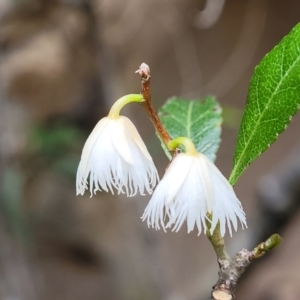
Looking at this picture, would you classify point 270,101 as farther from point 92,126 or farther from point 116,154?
point 92,126

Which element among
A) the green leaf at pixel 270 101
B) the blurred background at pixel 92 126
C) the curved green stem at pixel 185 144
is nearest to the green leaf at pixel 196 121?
the green leaf at pixel 270 101

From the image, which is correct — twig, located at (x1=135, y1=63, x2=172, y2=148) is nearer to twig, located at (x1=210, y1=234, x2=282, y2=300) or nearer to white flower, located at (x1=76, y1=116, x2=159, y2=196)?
white flower, located at (x1=76, y1=116, x2=159, y2=196)

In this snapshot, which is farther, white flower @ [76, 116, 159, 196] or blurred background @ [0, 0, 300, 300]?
blurred background @ [0, 0, 300, 300]

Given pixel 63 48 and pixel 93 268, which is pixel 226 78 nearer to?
pixel 63 48

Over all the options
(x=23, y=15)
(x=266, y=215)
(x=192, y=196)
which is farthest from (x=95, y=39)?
(x=192, y=196)

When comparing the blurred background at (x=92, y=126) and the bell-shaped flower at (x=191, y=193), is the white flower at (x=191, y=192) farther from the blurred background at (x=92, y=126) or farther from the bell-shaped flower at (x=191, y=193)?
the blurred background at (x=92, y=126)

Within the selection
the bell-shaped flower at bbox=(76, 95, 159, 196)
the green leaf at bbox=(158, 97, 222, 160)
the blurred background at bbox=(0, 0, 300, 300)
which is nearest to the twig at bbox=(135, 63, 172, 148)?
the bell-shaped flower at bbox=(76, 95, 159, 196)
